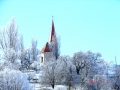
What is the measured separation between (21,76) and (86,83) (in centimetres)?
460

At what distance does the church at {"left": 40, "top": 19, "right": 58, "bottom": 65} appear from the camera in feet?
66.0

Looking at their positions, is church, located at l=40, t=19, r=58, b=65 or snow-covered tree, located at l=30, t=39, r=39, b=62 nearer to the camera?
church, located at l=40, t=19, r=58, b=65

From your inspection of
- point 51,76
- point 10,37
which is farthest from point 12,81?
point 10,37

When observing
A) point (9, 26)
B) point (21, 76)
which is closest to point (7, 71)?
point (21, 76)

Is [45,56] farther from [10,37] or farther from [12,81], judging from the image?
[12,81]

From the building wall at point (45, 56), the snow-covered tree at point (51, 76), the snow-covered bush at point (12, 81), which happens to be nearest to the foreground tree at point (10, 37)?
the building wall at point (45, 56)

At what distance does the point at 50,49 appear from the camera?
810 inches

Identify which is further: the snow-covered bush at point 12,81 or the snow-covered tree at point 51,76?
the snow-covered tree at point 51,76

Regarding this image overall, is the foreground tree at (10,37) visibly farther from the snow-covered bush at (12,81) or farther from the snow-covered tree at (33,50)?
the snow-covered bush at (12,81)

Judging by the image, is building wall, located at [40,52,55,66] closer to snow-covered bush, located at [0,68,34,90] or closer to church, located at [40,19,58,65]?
church, located at [40,19,58,65]

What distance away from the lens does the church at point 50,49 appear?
66.0ft

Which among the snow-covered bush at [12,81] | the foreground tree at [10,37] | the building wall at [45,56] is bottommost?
the snow-covered bush at [12,81]

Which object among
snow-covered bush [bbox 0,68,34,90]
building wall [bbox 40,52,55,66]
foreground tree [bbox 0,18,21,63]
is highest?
foreground tree [bbox 0,18,21,63]

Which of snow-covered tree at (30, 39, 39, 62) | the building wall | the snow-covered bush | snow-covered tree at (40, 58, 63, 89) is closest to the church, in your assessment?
the building wall
